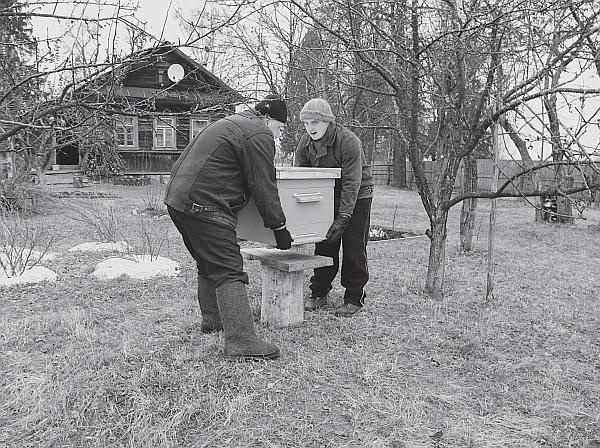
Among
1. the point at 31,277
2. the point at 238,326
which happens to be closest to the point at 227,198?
the point at 238,326

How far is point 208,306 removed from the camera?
14.2 ft

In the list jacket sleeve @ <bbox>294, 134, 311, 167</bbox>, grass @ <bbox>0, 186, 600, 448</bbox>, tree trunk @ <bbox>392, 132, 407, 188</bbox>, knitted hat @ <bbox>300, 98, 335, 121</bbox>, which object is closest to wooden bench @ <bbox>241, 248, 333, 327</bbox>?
grass @ <bbox>0, 186, 600, 448</bbox>

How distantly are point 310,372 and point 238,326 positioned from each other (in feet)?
1.80

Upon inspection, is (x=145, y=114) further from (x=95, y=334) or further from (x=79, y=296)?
(x=79, y=296)

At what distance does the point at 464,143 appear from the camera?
514 centimetres

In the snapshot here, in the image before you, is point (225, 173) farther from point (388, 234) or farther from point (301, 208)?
point (388, 234)

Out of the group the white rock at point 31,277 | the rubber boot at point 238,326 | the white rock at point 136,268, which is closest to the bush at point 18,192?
the white rock at point 31,277

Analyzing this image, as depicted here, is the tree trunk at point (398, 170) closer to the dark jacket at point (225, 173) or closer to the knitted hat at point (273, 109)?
the knitted hat at point (273, 109)

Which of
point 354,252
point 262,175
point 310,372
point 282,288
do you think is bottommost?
point 310,372

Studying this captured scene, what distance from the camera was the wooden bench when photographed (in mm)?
4414

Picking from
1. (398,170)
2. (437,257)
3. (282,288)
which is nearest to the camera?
(282,288)

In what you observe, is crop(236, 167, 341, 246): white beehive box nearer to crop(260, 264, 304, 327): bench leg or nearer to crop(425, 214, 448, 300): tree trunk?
crop(260, 264, 304, 327): bench leg

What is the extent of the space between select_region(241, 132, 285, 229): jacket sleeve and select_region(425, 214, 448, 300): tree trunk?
2.13 meters

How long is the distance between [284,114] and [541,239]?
7918 millimetres
